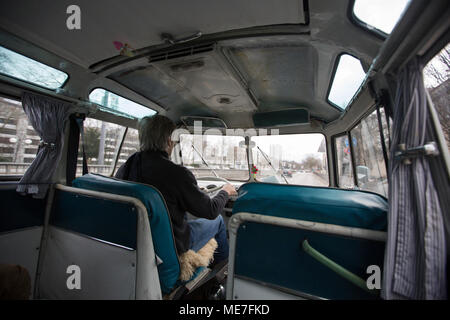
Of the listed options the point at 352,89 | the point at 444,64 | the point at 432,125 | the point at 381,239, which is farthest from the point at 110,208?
the point at 352,89

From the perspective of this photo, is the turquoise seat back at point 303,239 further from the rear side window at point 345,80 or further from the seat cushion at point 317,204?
the rear side window at point 345,80

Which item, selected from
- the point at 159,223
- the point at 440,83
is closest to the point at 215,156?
the point at 159,223

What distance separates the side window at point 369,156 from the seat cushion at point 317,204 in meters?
1.01

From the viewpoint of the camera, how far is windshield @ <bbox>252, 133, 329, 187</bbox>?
331 cm

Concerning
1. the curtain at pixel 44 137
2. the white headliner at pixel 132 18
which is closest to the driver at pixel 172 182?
the white headliner at pixel 132 18

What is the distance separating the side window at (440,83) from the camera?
2.89 feet

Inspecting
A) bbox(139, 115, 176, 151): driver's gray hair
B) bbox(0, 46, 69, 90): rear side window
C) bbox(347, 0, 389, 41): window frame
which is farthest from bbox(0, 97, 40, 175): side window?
bbox(347, 0, 389, 41): window frame

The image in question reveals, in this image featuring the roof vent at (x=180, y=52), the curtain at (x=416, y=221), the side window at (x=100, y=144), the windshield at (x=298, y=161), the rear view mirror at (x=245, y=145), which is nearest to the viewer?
the curtain at (x=416, y=221)

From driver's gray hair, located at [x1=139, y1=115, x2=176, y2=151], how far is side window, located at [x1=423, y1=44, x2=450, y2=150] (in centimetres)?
175

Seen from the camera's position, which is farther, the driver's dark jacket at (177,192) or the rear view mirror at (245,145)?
the rear view mirror at (245,145)

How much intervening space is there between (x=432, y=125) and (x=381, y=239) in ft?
1.68

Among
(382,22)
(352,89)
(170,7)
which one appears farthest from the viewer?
(352,89)

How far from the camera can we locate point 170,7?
126 cm
